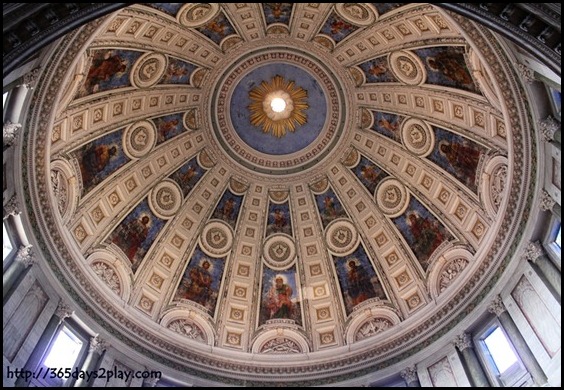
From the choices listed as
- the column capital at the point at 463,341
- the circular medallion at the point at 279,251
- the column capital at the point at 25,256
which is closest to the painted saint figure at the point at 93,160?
the column capital at the point at 25,256

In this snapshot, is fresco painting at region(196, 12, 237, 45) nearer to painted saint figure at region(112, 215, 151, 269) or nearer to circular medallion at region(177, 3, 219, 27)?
circular medallion at region(177, 3, 219, 27)

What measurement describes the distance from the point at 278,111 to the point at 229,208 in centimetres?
575

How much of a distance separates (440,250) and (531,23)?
14.5 m

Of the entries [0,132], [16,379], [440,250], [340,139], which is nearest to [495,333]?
[440,250]

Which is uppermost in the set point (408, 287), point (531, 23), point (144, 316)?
point (408, 287)

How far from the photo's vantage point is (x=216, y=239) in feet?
96.0

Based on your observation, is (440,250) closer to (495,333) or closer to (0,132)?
(495,333)

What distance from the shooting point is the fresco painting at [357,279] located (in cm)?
2678

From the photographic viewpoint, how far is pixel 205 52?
2745 cm

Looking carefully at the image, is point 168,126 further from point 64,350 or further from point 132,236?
point 64,350

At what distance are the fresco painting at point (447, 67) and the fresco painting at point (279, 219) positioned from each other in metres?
9.88

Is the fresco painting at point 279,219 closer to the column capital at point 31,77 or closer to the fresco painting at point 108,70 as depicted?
the fresco painting at point 108,70

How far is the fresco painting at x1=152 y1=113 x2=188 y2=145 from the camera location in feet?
93.2

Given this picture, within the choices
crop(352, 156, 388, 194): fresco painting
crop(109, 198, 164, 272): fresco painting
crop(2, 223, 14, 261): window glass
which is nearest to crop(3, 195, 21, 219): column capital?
crop(2, 223, 14, 261): window glass
